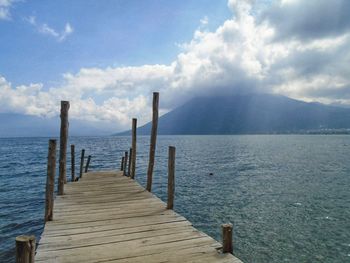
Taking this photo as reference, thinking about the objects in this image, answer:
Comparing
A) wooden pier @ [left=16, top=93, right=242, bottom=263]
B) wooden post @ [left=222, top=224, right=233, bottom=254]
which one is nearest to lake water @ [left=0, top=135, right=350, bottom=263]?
wooden pier @ [left=16, top=93, right=242, bottom=263]

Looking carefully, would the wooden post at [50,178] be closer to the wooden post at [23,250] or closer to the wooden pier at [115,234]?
the wooden pier at [115,234]

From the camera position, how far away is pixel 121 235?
6449 mm

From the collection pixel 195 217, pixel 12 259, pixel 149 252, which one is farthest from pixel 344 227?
pixel 12 259

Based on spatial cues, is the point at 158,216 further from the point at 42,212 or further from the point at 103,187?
the point at 42,212

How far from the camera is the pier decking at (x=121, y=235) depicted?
17.4ft

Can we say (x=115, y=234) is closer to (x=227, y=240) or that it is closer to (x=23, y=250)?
(x=227, y=240)

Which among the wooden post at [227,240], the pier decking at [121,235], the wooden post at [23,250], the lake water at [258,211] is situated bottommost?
the lake water at [258,211]

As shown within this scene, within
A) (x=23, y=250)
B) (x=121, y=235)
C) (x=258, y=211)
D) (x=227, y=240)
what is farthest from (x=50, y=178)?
(x=258, y=211)

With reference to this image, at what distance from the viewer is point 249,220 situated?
13789 mm

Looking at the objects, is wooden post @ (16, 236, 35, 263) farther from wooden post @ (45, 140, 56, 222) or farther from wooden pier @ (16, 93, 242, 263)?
wooden post @ (45, 140, 56, 222)

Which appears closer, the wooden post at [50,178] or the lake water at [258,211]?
the wooden post at [50,178]

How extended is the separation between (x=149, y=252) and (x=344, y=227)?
11.6 m

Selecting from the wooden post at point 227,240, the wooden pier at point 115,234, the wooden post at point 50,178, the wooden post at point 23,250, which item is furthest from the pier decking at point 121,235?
the wooden post at point 23,250

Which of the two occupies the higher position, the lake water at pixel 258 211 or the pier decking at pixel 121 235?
the pier decking at pixel 121 235
